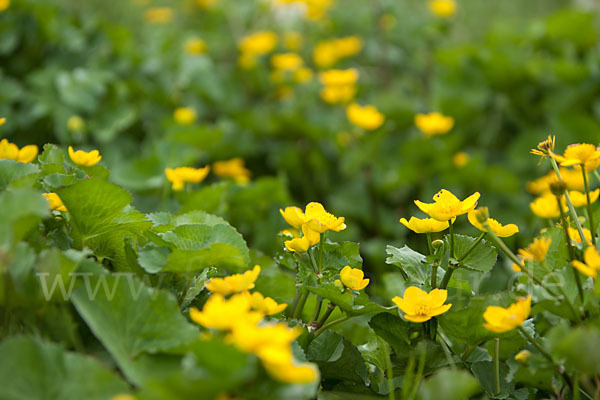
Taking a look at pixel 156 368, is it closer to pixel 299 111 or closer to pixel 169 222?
pixel 169 222

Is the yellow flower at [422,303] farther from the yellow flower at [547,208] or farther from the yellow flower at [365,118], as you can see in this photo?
the yellow flower at [365,118]

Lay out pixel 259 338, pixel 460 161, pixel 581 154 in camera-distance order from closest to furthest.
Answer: pixel 259 338 < pixel 581 154 < pixel 460 161

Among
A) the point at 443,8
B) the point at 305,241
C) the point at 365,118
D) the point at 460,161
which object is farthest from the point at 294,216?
the point at 443,8

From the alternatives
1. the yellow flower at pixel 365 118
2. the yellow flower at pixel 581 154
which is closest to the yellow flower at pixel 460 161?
the yellow flower at pixel 365 118

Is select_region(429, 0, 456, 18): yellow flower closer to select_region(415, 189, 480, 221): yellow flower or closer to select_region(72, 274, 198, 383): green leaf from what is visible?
select_region(415, 189, 480, 221): yellow flower

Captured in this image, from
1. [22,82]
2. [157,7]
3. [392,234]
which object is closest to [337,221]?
[392,234]

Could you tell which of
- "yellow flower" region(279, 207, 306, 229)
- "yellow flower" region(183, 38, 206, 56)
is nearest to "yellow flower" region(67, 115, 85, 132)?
"yellow flower" region(183, 38, 206, 56)

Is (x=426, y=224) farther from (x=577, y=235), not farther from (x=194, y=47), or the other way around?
(x=194, y=47)
